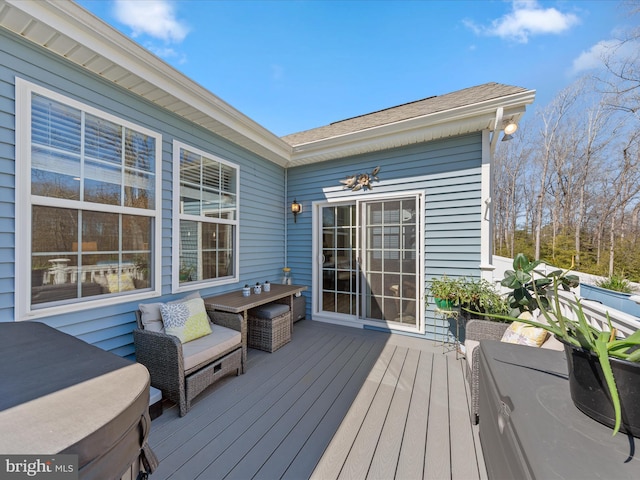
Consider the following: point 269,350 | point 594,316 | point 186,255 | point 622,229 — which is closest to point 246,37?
point 186,255

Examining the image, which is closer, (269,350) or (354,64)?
(269,350)

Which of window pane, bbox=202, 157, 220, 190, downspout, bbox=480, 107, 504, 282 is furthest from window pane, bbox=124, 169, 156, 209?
downspout, bbox=480, 107, 504, 282

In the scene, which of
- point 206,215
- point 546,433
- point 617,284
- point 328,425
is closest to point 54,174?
point 206,215

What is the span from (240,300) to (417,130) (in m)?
3.20

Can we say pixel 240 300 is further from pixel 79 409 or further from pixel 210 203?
pixel 79 409

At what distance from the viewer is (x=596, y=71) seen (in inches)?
262

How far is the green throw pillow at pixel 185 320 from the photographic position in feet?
7.61

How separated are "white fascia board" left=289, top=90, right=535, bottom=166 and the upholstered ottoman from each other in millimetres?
2550

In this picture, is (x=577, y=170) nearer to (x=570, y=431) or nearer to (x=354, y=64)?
(x=354, y=64)

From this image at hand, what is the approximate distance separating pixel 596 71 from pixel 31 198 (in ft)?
37.6

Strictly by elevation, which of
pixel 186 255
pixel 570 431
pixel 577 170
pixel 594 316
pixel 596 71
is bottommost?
pixel 594 316

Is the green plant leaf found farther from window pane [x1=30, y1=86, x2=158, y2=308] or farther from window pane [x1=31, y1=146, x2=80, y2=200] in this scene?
window pane [x1=31, y1=146, x2=80, y2=200]

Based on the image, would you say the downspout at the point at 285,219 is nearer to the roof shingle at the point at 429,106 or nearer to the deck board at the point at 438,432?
the roof shingle at the point at 429,106

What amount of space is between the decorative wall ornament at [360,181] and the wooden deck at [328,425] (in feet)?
8.34
